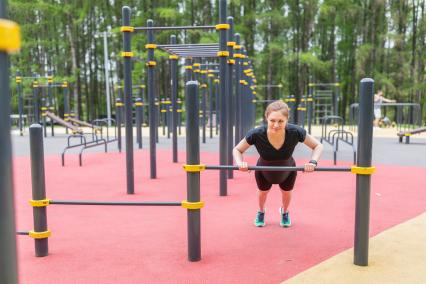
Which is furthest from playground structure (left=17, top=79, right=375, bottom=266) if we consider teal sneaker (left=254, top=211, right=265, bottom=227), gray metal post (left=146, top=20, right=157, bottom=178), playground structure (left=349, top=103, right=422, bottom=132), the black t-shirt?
playground structure (left=349, top=103, right=422, bottom=132)

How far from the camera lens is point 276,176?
3.61 meters

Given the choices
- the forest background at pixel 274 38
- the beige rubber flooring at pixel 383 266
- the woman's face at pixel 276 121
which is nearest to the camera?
the beige rubber flooring at pixel 383 266

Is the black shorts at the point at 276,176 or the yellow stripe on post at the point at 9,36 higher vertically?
the yellow stripe on post at the point at 9,36

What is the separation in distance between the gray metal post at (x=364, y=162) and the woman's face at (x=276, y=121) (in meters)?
0.58

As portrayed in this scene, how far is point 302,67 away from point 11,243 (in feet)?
79.0

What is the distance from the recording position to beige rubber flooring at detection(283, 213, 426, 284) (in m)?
2.65

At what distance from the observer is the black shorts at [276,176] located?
356 cm

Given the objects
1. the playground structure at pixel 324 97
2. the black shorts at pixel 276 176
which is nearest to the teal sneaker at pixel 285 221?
the black shorts at pixel 276 176

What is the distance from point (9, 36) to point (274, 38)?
2353 cm

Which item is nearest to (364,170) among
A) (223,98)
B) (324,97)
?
(223,98)

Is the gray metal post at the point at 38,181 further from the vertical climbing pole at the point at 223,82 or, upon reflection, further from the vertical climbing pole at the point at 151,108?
the vertical climbing pole at the point at 151,108

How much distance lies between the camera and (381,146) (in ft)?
35.4

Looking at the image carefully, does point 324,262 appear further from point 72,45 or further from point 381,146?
point 72,45

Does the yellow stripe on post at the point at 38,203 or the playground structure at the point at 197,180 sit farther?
the yellow stripe on post at the point at 38,203
